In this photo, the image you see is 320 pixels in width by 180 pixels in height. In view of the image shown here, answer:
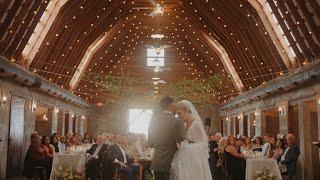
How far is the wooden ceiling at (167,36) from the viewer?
45.1ft

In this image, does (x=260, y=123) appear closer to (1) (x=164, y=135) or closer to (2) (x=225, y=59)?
(2) (x=225, y=59)

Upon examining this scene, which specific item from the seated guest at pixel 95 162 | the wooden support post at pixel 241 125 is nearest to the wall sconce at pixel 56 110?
the wooden support post at pixel 241 125

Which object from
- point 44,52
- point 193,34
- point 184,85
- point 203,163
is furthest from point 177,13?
point 203,163

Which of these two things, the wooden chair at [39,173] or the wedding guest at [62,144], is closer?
the wooden chair at [39,173]

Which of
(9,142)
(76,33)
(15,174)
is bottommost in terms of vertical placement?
(15,174)

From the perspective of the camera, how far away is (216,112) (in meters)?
32.3

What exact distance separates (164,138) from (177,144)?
0.62 ft

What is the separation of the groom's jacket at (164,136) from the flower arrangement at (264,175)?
158 inches

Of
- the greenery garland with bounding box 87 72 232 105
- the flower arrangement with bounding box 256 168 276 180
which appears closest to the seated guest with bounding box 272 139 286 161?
the flower arrangement with bounding box 256 168 276 180

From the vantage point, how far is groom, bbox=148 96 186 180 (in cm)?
613

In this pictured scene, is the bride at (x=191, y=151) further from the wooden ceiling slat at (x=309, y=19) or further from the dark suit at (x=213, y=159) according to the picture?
the dark suit at (x=213, y=159)

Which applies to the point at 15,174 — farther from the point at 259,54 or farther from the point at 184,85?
the point at 259,54

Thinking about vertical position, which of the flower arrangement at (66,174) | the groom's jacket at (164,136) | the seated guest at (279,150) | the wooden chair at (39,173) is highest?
the groom's jacket at (164,136)

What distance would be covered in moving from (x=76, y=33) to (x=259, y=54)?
7093 millimetres
